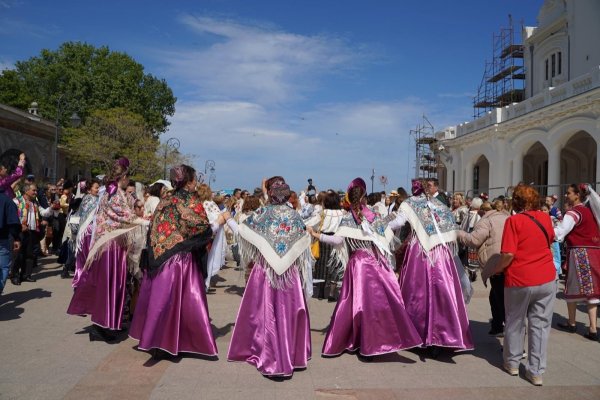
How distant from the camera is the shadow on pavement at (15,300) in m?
7.20

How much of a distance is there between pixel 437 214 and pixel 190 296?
2.89 metres

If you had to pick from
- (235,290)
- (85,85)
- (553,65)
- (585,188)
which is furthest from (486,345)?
(85,85)

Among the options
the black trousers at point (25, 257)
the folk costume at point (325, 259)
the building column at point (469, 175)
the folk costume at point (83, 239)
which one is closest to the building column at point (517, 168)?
the building column at point (469, 175)

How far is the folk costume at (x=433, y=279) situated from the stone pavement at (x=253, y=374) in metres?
0.31

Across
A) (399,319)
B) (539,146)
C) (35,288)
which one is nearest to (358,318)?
(399,319)

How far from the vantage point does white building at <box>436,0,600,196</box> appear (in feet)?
60.3

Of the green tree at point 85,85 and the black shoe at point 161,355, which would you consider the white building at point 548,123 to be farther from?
the green tree at point 85,85

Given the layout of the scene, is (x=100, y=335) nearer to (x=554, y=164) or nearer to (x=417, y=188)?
(x=417, y=188)

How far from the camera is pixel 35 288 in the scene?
9281mm

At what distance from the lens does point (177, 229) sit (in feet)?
17.4

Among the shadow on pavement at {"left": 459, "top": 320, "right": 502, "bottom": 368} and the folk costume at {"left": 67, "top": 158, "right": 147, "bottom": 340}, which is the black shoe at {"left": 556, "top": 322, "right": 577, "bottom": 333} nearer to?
the shadow on pavement at {"left": 459, "top": 320, "right": 502, "bottom": 368}

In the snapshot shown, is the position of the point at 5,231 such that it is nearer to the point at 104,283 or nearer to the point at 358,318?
the point at 104,283

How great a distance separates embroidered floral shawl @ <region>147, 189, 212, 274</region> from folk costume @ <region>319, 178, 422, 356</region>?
4.41ft

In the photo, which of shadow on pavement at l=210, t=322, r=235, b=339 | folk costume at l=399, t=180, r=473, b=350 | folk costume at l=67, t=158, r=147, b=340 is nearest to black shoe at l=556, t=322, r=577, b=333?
folk costume at l=399, t=180, r=473, b=350
